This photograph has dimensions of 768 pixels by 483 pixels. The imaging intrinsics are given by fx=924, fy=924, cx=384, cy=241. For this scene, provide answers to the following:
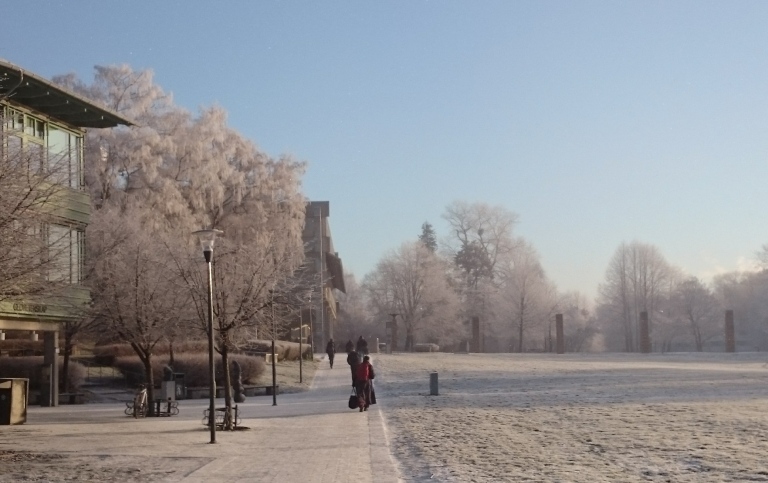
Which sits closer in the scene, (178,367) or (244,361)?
(178,367)

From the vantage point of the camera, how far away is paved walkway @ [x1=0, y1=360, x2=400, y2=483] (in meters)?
14.4

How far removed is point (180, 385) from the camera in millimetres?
33500

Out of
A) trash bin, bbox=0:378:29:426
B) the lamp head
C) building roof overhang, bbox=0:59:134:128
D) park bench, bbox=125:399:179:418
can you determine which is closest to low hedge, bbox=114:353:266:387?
park bench, bbox=125:399:179:418

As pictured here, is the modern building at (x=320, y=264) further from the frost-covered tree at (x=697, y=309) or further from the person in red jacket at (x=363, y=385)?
the person in red jacket at (x=363, y=385)

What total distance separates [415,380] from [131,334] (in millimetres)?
14243

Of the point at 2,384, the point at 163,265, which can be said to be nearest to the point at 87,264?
the point at 163,265

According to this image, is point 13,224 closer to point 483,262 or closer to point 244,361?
point 244,361

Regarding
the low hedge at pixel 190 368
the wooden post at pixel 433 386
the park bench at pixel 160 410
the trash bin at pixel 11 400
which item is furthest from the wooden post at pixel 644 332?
the trash bin at pixel 11 400

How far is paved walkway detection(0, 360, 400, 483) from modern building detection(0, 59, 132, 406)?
2.78m

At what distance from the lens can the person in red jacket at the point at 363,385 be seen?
85.2ft

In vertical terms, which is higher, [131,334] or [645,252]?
[645,252]

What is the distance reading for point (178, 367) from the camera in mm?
37438

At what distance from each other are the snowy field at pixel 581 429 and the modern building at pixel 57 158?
35.6ft

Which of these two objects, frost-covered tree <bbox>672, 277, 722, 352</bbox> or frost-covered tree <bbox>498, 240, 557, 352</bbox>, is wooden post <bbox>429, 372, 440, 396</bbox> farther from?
frost-covered tree <bbox>672, 277, 722, 352</bbox>
